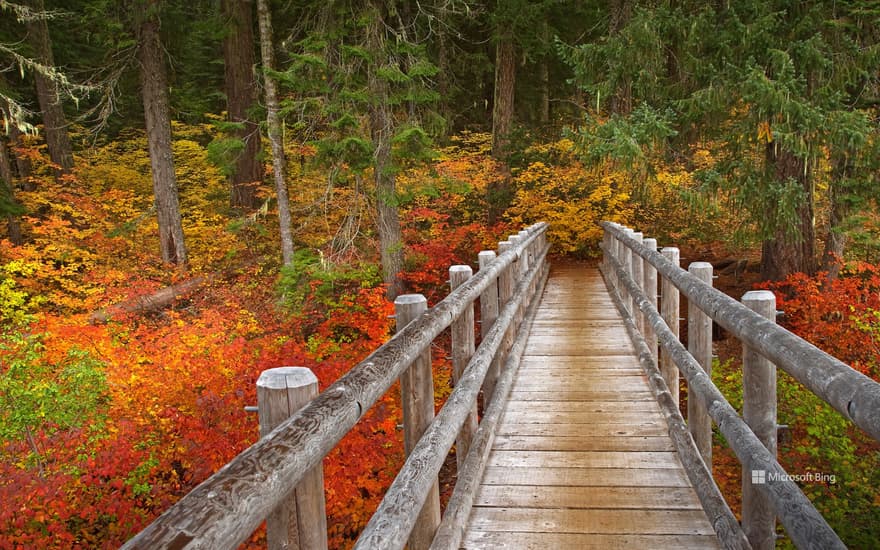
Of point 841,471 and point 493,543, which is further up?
point 493,543

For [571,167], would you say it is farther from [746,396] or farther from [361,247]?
[746,396]

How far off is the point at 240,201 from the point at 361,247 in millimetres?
6052

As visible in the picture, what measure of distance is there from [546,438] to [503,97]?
54.8 feet

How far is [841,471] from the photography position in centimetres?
714

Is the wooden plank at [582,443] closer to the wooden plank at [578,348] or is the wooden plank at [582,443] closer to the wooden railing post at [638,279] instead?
the wooden plank at [578,348]

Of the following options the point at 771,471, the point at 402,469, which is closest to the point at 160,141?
the point at 402,469

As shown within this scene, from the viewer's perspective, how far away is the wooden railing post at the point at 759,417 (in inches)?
112

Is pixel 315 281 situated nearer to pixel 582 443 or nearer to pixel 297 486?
pixel 582 443

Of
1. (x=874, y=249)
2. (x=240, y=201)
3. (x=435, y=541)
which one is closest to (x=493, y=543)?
(x=435, y=541)

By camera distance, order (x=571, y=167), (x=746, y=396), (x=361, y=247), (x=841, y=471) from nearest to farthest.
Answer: (x=746, y=396) < (x=841, y=471) < (x=361, y=247) < (x=571, y=167)

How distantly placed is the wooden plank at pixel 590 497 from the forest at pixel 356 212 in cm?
357

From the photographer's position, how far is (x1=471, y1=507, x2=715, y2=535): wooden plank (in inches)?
139

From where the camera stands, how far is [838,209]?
12.0 m

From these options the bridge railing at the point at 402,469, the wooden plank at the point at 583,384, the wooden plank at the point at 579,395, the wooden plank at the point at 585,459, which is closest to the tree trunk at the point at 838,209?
the wooden plank at the point at 583,384
